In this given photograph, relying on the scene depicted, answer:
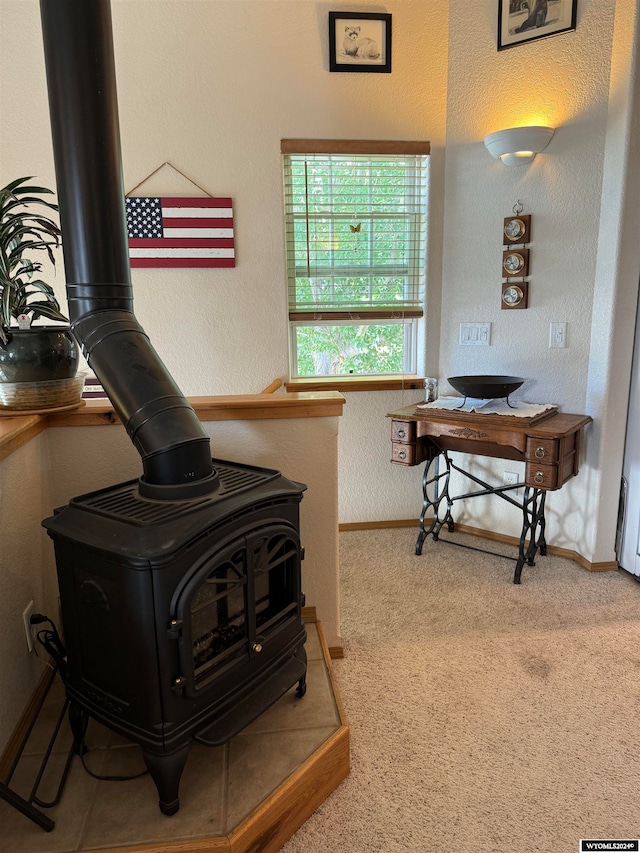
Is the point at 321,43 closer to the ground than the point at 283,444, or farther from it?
farther from it

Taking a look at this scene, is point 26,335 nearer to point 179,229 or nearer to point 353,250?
point 179,229

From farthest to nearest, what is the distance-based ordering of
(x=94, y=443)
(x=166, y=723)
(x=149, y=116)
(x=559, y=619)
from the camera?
(x=149, y=116)
(x=559, y=619)
(x=94, y=443)
(x=166, y=723)

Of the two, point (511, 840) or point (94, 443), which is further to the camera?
point (94, 443)

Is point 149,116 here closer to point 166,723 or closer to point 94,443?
point 94,443

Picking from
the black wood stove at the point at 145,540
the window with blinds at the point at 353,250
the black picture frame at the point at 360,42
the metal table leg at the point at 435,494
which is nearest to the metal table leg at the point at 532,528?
the metal table leg at the point at 435,494

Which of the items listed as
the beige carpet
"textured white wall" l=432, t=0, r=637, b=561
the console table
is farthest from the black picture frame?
the beige carpet

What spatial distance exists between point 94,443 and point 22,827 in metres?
1.06

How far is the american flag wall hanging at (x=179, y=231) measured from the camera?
2961 mm

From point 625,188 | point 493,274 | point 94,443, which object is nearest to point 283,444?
point 94,443

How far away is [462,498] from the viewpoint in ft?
10.6

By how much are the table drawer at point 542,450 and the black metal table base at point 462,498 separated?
0.26m

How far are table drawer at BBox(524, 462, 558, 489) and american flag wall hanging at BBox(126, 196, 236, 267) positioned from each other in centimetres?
192

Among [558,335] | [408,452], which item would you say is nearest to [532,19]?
[558,335]

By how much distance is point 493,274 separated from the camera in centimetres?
302
